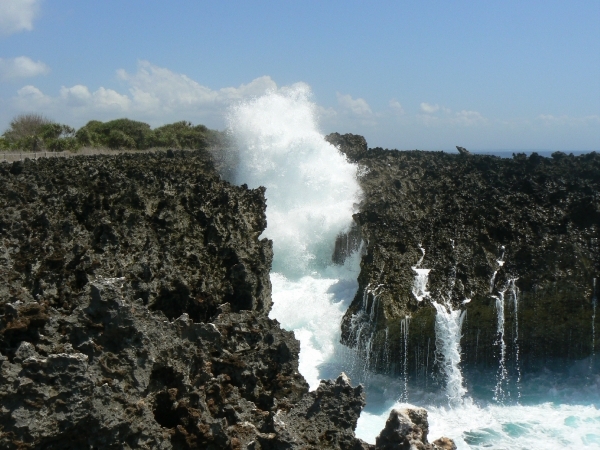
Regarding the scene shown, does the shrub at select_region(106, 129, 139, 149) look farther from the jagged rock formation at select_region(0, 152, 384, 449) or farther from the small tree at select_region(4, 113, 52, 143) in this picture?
the jagged rock formation at select_region(0, 152, 384, 449)

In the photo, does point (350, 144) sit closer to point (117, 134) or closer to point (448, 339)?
point (448, 339)

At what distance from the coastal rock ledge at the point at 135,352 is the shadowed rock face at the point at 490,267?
3.03 meters

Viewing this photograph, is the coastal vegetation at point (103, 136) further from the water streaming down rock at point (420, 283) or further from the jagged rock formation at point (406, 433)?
the jagged rock formation at point (406, 433)

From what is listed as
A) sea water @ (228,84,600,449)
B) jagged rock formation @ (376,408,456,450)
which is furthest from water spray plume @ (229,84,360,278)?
jagged rock formation @ (376,408,456,450)

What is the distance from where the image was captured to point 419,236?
40.0ft

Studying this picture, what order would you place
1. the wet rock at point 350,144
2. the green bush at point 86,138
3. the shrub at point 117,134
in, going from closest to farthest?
the wet rock at point 350,144
the green bush at point 86,138
the shrub at point 117,134

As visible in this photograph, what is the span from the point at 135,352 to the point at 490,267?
27.5 feet

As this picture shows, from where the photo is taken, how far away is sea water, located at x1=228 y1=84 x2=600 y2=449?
346 inches

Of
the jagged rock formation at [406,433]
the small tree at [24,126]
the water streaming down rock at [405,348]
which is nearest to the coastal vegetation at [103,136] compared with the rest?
the small tree at [24,126]

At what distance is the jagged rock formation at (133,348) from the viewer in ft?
12.4

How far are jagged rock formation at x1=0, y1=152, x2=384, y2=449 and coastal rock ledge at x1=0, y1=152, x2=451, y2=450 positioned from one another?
0.04ft

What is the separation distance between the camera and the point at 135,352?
14.5 ft

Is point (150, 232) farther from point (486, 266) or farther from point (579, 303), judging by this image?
point (579, 303)

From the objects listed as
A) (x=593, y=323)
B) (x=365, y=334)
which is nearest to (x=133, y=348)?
(x=365, y=334)
